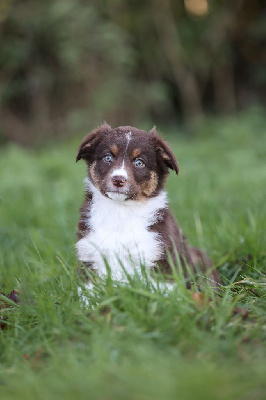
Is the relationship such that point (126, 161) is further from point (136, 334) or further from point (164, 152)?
point (136, 334)

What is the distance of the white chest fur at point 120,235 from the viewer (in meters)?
3.93

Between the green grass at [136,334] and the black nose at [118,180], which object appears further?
the black nose at [118,180]

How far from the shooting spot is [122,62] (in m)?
16.2

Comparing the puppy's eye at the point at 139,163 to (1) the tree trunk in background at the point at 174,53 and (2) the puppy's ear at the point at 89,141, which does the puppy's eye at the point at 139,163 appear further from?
(1) the tree trunk in background at the point at 174,53

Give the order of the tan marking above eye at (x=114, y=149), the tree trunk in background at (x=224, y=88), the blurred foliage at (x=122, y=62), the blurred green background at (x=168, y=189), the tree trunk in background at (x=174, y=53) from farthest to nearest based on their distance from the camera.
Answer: the tree trunk in background at (x=224, y=88) < the tree trunk in background at (x=174, y=53) < the blurred foliage at (x=122, y=62) < the tan marking above eye at (x=114, y=149) < the blurred green background at (x=168, y=189)

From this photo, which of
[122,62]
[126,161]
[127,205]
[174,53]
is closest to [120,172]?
[126,161]

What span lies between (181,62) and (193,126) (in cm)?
266

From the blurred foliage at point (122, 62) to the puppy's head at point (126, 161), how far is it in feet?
36.4

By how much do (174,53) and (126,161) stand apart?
51.1 ft

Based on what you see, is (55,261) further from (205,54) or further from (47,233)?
(205,54)

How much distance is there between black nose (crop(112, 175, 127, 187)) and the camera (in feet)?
12.8

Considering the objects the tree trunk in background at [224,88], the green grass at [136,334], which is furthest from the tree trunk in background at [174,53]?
the green grass at [136,334]

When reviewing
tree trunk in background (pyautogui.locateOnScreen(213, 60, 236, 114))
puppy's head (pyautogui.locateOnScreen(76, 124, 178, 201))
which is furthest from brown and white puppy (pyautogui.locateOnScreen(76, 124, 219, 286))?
tree trunk in background (pyautogui.locateOnScreen(213, 60, 236, 114))

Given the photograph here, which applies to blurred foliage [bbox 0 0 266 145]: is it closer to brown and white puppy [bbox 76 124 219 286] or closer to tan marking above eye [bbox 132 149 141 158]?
brown and white puppy [bbox 76 124 219 286]
